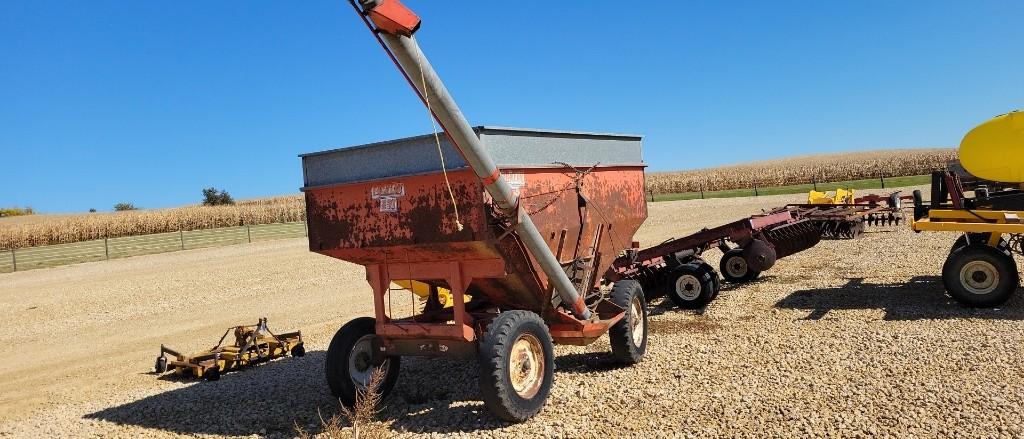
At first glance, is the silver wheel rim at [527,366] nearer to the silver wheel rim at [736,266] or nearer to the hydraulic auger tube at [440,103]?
the hydraulic auger tube at [440,103]

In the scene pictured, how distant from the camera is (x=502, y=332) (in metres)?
5.91

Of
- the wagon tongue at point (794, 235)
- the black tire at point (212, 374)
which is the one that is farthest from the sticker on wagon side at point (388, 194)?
the wagon tongue at point (794, 235)

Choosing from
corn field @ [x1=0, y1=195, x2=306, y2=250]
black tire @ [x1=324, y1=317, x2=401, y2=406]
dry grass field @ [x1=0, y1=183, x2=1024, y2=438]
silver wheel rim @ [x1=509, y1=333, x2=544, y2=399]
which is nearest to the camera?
dry grass field @ [x1=0, y1=183, x2=1024, y2=438]

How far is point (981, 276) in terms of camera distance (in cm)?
920

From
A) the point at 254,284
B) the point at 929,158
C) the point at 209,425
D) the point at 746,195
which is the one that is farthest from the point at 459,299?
the point at 929,158

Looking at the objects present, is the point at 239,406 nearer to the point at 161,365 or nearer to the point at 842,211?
the point at 161,365

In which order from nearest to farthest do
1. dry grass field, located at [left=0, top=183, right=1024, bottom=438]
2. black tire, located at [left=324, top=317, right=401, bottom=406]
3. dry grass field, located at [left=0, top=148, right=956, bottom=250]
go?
1. dry grass field, located at [left=0, top=183, right=1024, bottom=438]
2. black tire, located at [left=324, top=317, right=401, bottom=406]
3. dry grass field, located at [left=0, top=148, right=956, bottom=250]

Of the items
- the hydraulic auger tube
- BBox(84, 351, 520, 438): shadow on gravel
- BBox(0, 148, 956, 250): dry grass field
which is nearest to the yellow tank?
the hydraulic auger tube

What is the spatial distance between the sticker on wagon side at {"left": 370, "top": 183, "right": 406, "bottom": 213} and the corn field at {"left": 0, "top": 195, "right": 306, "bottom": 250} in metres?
35.4

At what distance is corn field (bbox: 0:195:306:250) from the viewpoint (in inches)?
1403

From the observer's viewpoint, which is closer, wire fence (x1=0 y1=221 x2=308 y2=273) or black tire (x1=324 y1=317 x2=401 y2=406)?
black tire (x1=324 y1=317 x2=401 y2=406)

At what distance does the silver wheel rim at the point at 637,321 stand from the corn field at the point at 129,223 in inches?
1417

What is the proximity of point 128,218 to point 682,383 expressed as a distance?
1665 inches

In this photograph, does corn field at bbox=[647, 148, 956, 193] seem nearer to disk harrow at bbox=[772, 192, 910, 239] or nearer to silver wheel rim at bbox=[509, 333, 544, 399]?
disk harrow at bbox=[772, 192, 910, 239]
